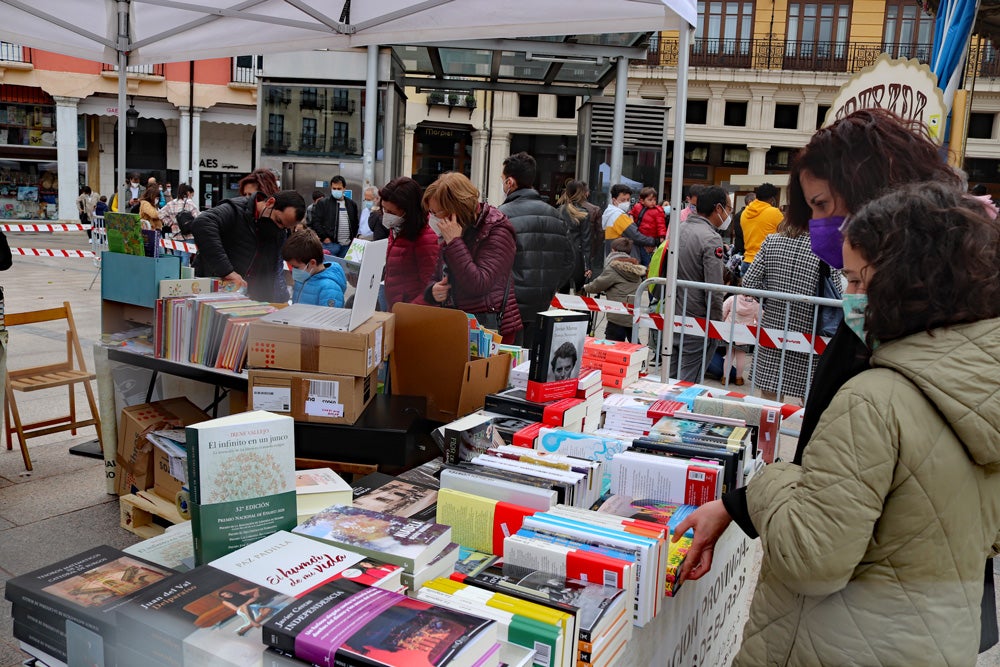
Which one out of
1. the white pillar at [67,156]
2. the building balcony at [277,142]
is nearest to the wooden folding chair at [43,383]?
the building balcony at [277,142]

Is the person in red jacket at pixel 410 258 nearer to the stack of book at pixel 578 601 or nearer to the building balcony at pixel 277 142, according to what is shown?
the stack of book at pixel 578 601

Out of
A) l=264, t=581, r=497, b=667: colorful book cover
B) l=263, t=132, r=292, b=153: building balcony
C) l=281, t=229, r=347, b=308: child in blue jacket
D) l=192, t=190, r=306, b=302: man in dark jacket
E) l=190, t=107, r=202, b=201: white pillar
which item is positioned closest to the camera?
l=264, t=581, r=497, b=667: colorful book cover

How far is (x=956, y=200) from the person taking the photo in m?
1.59

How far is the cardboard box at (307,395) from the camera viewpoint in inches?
134

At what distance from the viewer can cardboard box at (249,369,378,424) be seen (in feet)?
11.2

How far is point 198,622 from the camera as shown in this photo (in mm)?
1524

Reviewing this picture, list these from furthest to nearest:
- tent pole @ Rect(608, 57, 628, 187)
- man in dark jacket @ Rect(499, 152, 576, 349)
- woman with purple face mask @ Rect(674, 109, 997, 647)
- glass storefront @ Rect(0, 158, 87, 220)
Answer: glass storefront @ Rect(0, 158, 87, 220) → tent pole @ Rect(608, 57, 628, 187) → man in dark jacket @ Rect(499, 152, 576, 349) → woman with purple face mask @ Rect(674, 109, 997, 647)

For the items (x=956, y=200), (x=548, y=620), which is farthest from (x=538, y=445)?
(x=956, y=200)

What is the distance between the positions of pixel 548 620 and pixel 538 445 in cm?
110

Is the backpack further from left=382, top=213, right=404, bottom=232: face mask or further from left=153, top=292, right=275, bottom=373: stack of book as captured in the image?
left=153, top=292, right=275, bottom=373: stack of book

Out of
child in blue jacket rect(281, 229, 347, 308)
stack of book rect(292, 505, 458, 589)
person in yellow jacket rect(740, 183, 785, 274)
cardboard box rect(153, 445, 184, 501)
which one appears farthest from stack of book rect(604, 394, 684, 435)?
person in yellow jacket rect(740, 183, 785, 274)

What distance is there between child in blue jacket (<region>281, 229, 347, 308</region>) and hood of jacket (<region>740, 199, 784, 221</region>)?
4965 mm

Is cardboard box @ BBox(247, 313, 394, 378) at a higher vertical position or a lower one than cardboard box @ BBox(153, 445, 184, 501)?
higher

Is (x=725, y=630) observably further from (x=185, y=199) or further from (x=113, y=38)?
(x=185, y=199)
